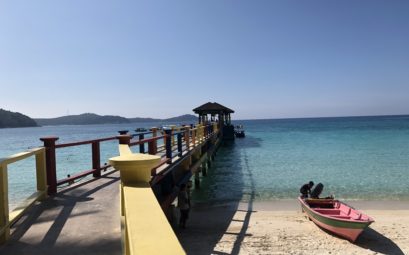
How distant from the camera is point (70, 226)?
4.81 m

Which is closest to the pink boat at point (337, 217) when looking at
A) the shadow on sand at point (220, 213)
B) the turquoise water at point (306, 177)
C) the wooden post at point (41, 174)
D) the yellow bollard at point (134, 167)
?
the shadow on sand at point (220, 213)

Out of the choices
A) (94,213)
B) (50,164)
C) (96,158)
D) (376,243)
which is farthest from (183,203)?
(94,213)

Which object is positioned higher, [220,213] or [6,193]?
[6,193]

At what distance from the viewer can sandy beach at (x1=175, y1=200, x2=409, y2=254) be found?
398 inches

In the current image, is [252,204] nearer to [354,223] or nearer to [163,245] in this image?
[354,223]

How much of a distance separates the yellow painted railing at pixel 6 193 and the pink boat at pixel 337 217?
8.44 m

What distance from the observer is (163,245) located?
1.43 metres

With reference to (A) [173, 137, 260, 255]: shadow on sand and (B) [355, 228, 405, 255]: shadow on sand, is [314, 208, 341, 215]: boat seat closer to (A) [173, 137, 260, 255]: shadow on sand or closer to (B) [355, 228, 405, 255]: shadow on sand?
(B) [355, 228, 405, 255]: shadow on sand

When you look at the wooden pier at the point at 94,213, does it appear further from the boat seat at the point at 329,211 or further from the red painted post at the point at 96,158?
the boat seat at the point at 329,211

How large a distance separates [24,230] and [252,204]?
12.3 meters

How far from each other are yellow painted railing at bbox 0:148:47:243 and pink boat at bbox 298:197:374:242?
27.7 ft

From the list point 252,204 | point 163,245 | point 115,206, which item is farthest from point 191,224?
point 163,245

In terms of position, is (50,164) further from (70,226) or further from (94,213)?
(70,226)

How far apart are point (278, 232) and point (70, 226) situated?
8333 mm
